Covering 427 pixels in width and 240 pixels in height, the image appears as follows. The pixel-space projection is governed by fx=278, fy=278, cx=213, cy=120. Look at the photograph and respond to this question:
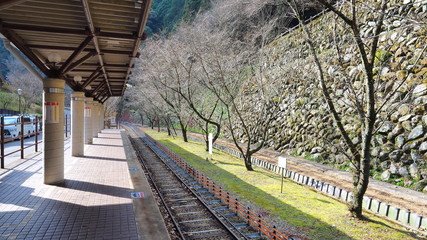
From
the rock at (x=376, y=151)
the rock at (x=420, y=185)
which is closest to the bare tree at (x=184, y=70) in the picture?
the rock at (x=376, y=151)

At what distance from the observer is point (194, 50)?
1895 cm

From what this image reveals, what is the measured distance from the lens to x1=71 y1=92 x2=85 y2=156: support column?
16.2 m

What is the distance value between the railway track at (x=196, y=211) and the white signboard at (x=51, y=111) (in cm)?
496

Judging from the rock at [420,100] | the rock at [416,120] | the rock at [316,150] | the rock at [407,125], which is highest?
the rock at [420,100]

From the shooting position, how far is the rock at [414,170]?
1279cm

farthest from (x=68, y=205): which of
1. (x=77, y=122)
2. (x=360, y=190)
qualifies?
(x=77, y=122)

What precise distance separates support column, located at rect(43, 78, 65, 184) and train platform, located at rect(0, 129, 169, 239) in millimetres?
536

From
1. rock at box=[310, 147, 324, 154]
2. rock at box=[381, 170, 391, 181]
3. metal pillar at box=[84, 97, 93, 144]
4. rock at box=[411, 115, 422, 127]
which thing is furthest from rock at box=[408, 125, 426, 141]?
metal pillar at box=[84, 97, 93, 144]

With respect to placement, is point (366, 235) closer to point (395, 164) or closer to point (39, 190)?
point (395, 164)

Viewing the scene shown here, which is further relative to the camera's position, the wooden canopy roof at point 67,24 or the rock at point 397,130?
the rock at point 397,130

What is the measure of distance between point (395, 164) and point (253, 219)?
9684mm

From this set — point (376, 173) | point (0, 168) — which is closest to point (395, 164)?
point (376, 173)

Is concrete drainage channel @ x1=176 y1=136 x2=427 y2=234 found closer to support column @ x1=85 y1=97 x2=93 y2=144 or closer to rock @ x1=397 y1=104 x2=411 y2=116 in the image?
rock @ x1=397 y1=104 x2=411 y2=116

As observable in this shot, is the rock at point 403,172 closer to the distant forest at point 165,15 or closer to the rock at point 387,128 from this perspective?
the rock at point 387,128
